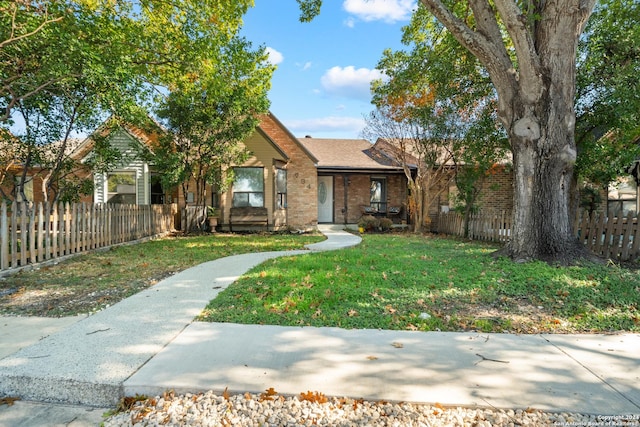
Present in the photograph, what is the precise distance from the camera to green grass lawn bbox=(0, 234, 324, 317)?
4711mm

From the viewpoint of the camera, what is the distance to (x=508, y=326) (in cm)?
397

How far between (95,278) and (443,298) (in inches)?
227

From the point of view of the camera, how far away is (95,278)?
6191mm

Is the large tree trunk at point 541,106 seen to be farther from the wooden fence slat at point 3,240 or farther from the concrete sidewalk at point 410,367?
the wooden fence slat at point 3,240

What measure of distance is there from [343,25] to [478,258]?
9.41 m

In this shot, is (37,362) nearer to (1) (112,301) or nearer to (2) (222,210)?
(1) (112,301)

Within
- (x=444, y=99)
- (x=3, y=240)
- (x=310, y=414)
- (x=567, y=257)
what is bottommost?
(x=310, y=414)

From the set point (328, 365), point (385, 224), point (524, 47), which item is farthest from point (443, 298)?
point (385, 224)

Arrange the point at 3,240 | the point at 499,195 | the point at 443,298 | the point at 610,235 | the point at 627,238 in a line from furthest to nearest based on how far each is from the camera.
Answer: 1. the point at 499,195
2. the point at 610,235
3. the point at 627,238
4. the point at 3,240
5. the point at 443,298

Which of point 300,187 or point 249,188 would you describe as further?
point 300,187

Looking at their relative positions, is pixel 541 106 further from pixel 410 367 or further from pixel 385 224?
pixel 385 224

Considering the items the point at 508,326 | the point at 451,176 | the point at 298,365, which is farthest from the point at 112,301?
the point at 451,176

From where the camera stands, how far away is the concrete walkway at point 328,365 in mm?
2566

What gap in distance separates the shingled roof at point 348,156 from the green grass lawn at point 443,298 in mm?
11378
